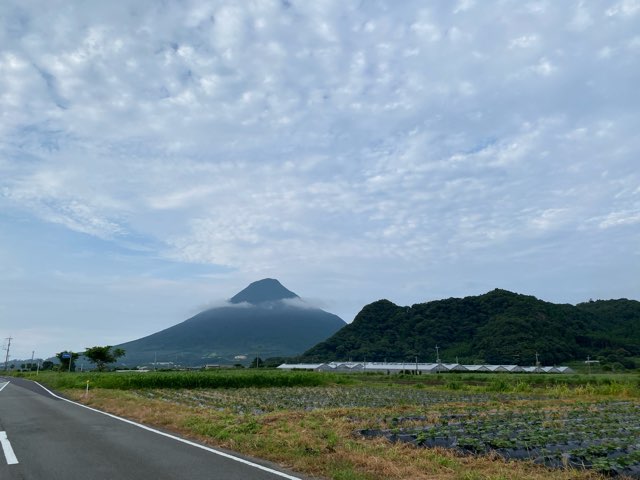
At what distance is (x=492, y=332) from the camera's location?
89188mm

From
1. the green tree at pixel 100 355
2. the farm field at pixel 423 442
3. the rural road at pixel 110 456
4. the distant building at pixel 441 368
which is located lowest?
the distant building at pixel 441 368

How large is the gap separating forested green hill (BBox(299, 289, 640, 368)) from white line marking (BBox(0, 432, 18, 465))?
77.1m

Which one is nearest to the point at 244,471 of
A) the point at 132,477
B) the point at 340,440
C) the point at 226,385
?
the point at 132,477

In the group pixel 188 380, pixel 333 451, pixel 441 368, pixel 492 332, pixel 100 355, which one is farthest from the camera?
pixel 492 332

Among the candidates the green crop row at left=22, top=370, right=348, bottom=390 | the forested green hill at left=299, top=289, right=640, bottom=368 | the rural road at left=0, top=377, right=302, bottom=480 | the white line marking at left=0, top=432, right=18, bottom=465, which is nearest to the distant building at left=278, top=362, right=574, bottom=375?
the forested green hill at left=299, top=289, right=640, bottom=368

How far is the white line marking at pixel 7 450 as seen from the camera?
807cm

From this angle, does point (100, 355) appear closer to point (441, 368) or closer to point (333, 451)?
point (441, 368)

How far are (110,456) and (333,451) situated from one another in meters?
4.08

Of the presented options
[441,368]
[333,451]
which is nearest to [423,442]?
[333,451]

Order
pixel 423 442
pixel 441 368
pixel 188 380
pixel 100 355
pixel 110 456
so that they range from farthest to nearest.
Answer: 1. pixel 441 368
2. pixel 100 355
3. pixel 188 380
4. pixel 423 442
5. pixel 110 456

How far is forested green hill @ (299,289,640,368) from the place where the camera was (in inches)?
3159

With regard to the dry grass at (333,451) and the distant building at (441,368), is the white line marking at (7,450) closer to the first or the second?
the dry grass at (333,451)

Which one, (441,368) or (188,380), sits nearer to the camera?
(188,380)

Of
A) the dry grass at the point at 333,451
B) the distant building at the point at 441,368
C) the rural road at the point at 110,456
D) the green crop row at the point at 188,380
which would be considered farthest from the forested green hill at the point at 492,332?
the rural road at the point at 110,456
